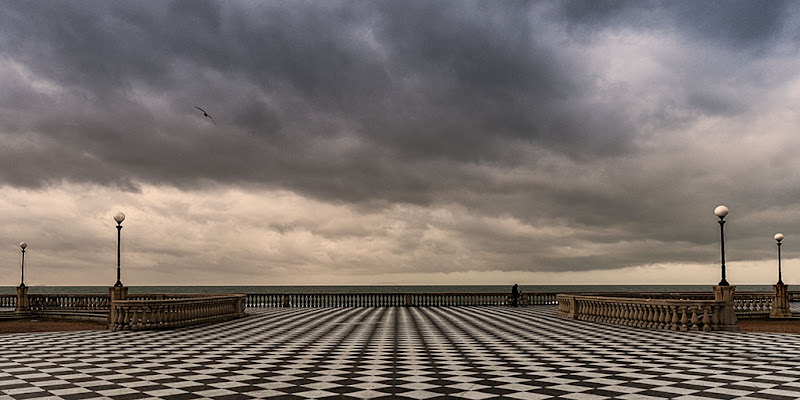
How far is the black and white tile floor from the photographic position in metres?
9.09

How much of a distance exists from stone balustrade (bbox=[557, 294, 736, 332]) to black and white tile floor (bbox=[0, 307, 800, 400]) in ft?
3.13

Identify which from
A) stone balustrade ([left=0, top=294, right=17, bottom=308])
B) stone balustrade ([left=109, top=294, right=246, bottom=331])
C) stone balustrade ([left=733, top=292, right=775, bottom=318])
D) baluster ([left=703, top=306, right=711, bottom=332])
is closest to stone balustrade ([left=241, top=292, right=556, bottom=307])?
stone balustrade ([left=733, top=292, right=775, bottom=318])

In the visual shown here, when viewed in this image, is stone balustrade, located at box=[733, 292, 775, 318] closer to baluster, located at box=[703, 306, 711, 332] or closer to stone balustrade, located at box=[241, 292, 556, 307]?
→ stone balustrade, located at box=[241, 292, 556, 307]

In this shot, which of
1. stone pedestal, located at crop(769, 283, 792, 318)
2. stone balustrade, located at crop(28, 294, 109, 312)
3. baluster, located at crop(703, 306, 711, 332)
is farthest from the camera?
stone balustrade, located at crop(28, 294, 109, 312)

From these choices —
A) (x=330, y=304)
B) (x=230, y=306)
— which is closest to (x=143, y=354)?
(x=230, y=306)

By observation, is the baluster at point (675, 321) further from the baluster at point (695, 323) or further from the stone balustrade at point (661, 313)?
the baluster at point (695, 323)

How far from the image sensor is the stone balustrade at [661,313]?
2016 centimetres

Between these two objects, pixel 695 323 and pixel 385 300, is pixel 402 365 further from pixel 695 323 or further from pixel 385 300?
pixel 385 300

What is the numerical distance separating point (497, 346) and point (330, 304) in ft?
87.5

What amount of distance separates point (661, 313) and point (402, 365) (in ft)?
40.4

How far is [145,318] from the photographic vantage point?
2089 cm

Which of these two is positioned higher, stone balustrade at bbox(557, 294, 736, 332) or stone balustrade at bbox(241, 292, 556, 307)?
stone balustrade at bbox(557, 294, 736, 332)

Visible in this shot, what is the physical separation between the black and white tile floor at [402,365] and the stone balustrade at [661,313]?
953mm

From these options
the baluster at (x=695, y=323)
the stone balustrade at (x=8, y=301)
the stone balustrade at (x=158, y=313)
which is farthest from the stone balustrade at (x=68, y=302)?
the baluster at (x=695, y=323)
